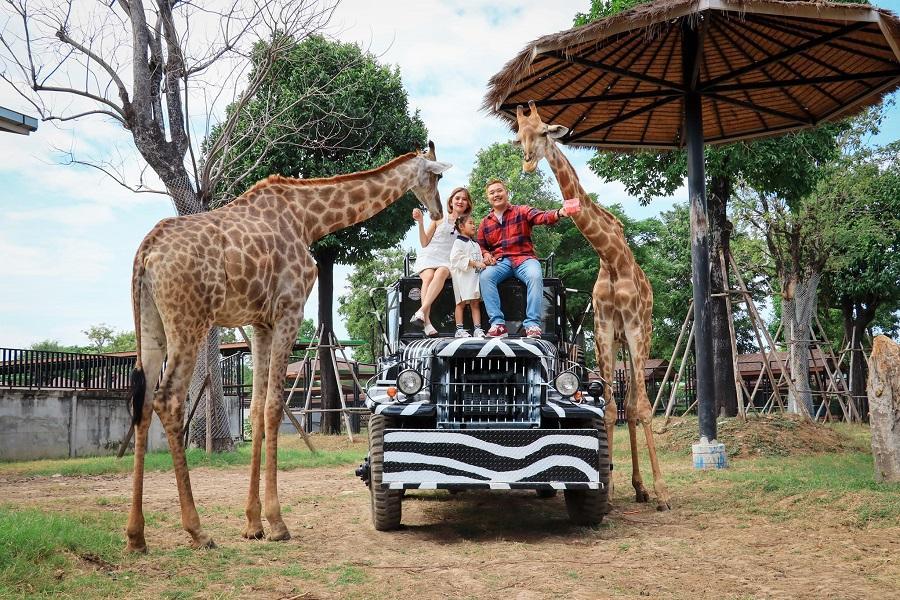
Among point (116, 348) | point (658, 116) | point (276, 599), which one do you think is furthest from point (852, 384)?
point (116, 348)

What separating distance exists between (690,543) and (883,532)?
5.57 ft

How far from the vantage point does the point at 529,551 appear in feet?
19.4

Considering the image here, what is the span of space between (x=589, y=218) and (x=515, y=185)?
2298cm

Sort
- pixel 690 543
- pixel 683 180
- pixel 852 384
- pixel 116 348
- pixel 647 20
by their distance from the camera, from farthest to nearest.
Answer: pixel 116 348 → pixel 852 384 → pixel 683 180 → pixel 647 20 → pixel 690 543

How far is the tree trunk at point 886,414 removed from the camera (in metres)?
8.58

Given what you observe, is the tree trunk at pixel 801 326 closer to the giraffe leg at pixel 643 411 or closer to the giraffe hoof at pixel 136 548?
the giraffe leg at pixel 643 411


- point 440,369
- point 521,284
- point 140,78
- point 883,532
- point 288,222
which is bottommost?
point 883,532

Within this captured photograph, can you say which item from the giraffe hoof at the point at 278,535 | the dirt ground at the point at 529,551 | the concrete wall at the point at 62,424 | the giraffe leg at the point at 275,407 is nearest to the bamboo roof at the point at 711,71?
the giraffe leg at the point at 275,407

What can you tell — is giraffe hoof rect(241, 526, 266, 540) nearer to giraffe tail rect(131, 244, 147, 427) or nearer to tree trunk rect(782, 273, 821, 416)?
giraffe tail rect(131, 244, 147, 427)

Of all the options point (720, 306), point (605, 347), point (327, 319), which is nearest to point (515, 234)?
point (605, 347)

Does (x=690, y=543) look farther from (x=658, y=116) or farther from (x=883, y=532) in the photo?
(x=658, y=116)

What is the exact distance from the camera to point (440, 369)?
21.9 ft

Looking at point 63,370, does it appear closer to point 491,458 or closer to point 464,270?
point 464,270

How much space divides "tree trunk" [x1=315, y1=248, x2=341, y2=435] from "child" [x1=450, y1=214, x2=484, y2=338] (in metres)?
13.8
